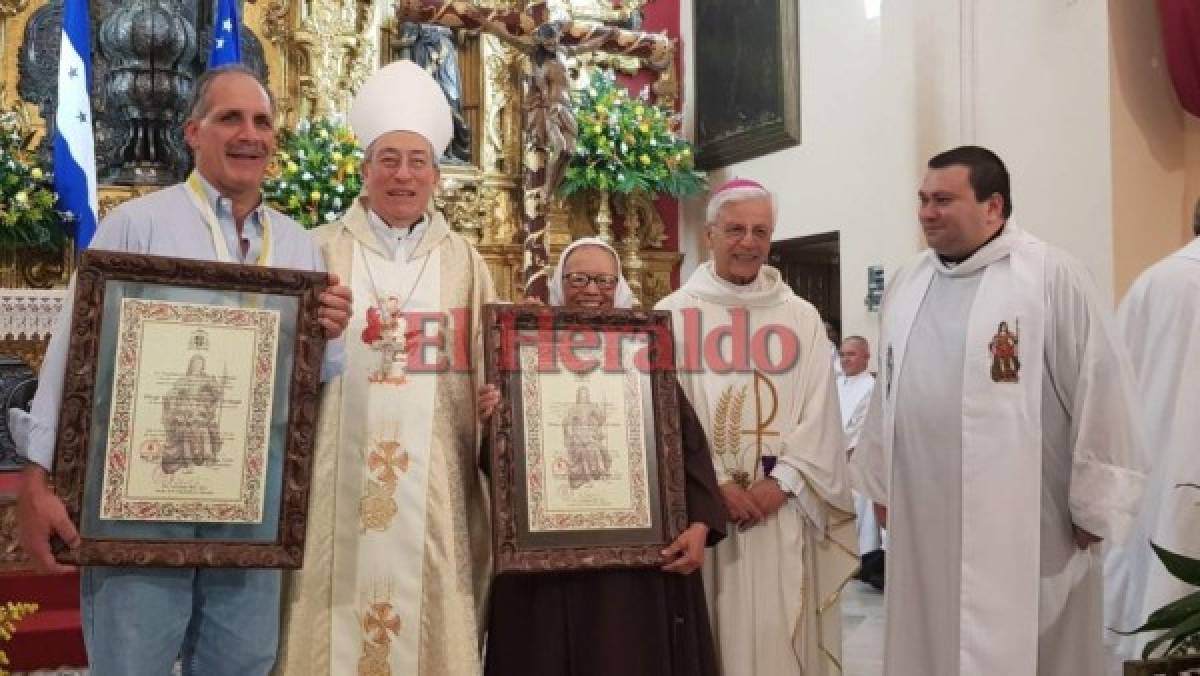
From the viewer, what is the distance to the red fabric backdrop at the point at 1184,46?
586 centimetres

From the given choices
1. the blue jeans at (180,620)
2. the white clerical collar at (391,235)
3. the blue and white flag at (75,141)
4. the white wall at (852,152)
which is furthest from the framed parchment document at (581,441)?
the blue and white flag at (75,141)

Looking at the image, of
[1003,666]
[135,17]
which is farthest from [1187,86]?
[135,17]

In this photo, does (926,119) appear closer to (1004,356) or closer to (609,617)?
(1004,356)

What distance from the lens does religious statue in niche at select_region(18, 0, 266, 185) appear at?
321 inches

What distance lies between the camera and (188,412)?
2795 millimetres

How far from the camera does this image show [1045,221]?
6.40 m

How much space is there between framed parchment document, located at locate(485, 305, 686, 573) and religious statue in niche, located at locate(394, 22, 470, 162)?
18.4ft

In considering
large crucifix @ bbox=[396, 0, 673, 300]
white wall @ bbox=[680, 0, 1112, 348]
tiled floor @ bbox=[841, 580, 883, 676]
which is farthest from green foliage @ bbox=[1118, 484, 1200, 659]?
large crucifix @ bbox=[396, 0, 673, 300]

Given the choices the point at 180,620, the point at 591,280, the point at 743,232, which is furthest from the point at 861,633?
the point at 180,620

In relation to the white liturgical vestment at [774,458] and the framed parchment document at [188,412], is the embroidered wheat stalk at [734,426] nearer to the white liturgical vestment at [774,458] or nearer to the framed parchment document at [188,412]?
the white liturgical vestment at [774,458]

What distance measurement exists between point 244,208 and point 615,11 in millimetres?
7010

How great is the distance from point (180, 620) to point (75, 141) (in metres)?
5.58

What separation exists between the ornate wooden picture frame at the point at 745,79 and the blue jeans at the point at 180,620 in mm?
7149

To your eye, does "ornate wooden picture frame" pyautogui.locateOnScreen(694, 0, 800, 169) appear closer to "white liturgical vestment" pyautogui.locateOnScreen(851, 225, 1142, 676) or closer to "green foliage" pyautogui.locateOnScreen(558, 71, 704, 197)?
"green foliage" pyautogui.locateOnScreen(558, 71, 704, 197)
